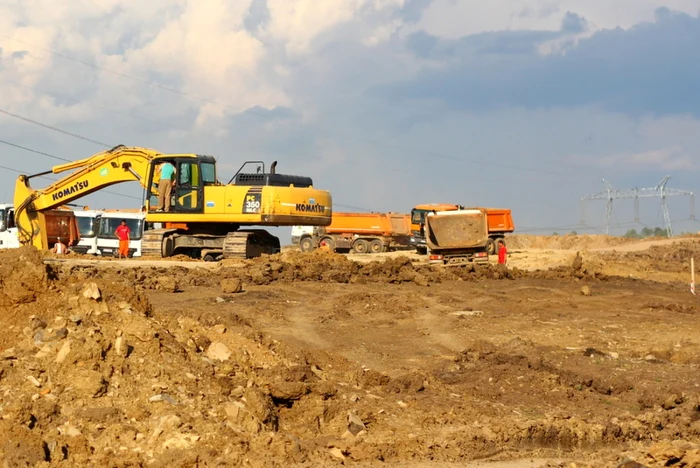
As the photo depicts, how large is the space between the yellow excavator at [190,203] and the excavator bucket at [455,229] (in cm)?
581

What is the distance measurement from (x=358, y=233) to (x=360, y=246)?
773 millimetres

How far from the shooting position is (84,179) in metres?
26.8

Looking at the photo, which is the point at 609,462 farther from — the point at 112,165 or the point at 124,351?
the point at 112,165

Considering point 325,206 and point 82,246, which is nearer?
point 325,206

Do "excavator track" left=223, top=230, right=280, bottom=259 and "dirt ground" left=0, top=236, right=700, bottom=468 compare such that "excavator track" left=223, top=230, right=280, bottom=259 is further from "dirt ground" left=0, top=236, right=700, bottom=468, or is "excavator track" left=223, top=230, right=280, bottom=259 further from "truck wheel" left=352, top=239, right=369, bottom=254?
"truck wheel" left=352, top=239, right=369, bottom=254

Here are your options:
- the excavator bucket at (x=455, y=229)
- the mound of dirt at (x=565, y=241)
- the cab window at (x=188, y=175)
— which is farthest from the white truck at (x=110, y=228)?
the mound of dirt at (x=565, y=241)

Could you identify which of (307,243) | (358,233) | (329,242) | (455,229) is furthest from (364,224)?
(455,229)

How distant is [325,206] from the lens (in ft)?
91.1

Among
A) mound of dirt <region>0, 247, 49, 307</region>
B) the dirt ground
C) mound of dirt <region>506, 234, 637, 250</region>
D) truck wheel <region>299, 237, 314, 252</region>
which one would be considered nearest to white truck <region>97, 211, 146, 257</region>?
truck wheel <region>299, 237, 314, 252</region>

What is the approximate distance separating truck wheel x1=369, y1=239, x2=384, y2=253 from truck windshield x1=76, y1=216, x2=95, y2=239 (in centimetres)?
1730

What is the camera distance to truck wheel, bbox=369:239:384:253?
50.4m

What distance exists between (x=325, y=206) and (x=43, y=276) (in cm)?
1809

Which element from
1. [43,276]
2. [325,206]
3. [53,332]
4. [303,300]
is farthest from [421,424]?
[325,206]

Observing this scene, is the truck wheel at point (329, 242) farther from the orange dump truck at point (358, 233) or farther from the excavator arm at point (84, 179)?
the excavator arm at point (84, 179)
